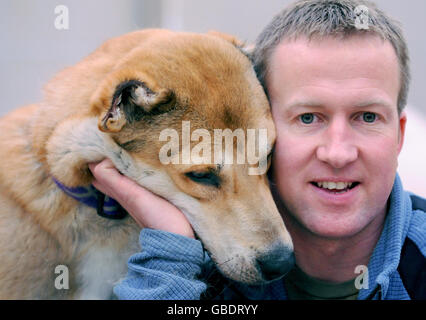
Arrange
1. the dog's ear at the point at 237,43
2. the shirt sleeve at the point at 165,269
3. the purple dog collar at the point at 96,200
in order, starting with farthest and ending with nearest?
the dog's ear at the point at 237,43, the purple dog collar at the point at 96,200, the shirt sleeve at the point at 165,269

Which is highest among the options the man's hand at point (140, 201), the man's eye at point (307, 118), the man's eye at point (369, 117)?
the man's eye at point (369, 117)

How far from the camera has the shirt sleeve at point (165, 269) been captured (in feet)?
5.04

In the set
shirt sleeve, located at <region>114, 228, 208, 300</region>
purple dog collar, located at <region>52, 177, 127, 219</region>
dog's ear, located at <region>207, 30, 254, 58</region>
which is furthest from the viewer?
dog's ear, located at <region>207, 30, 254, 58</region>

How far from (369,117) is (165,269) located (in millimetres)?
953

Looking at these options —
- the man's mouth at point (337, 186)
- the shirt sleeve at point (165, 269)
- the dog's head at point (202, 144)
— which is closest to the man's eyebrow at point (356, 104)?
the dog's head at point (202, 144)

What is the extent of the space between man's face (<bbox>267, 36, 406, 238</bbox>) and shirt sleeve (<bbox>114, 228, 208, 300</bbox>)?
48cm

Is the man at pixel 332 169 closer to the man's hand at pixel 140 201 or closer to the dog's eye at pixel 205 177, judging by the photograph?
the man's hand at pixel 140 201

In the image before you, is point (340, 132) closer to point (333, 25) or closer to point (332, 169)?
point (332, 169)

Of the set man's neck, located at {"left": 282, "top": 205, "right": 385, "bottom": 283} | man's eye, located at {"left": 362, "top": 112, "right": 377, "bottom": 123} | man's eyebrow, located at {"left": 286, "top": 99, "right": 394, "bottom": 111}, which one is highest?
man's eyebrow, located at {"left": 286, "top": 99, "right": 394, "bottom": 111}

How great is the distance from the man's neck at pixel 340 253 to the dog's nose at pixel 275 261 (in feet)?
Result: 1.02

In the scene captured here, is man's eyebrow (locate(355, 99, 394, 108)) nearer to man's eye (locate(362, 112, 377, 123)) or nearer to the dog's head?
man's eye (locate(362, 112, 377, 123))

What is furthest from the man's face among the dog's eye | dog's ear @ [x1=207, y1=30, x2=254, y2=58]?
dog's ear @ [x1=207, y1=30, x2=254, y2=58]

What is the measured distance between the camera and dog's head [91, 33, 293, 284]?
1.70m

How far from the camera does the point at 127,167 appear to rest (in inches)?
71.9
